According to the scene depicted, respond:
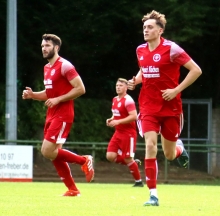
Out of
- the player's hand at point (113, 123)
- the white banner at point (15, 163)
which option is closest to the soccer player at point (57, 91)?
the player's hand at point (113, 123)

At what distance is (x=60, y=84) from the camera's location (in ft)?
38.5

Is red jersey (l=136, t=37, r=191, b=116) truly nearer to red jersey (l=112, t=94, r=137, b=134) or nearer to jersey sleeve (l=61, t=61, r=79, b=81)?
jersey sleeve (l=61, t=61, r=79, b=81)

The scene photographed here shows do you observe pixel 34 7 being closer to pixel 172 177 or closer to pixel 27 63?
pixel 27 63

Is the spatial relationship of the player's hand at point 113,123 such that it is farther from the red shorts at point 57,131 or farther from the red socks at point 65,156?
the red shorts at point 57,131

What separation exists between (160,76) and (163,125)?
0.65 meters

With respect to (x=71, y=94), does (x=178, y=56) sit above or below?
above

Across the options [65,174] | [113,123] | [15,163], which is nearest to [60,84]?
[65,174]

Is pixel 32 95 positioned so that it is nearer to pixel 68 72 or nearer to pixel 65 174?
pixel 68 72

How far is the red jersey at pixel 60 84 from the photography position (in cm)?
1164

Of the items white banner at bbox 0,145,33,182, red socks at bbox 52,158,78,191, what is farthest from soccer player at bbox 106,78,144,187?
red socks at bbox 52,158,78,191

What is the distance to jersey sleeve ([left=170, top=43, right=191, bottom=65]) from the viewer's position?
9906 millimetres

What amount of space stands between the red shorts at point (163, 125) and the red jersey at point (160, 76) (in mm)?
81

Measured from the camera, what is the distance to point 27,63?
82.7 feet

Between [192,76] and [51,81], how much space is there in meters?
2.64
